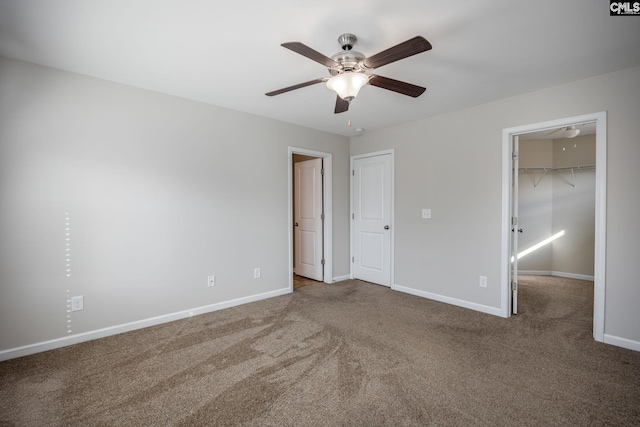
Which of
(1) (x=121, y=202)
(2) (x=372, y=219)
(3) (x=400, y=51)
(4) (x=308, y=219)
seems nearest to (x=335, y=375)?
(3) (x=400, y=51)

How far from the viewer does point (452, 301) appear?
372 centimetres

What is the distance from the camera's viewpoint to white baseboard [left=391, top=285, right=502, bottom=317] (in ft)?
11.1

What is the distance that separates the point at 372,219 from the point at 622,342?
2.95 meters

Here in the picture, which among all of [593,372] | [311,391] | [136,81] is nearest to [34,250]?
[136,81]

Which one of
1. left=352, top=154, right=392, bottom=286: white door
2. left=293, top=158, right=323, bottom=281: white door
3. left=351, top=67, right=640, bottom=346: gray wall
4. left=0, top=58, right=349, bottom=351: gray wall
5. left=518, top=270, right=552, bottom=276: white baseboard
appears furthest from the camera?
left=518, top=270, right=552, bottom=276: white baseboard

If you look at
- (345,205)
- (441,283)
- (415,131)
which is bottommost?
(441,283)

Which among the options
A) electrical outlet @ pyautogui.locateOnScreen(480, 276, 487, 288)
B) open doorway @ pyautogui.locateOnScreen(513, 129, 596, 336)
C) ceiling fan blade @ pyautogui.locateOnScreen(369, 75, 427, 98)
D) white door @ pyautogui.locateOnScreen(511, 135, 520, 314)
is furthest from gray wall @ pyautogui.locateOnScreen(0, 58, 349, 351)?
open doorway @ pyautogui.locateOnScreen(513, 129, 596, 336)

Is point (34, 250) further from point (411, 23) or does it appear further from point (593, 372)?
point (593, 372)

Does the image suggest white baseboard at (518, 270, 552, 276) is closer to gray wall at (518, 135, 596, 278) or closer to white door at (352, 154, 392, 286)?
gray wall at (518, 135, 596, 278)

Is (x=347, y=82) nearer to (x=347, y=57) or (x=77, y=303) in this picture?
(x=347, y=57)

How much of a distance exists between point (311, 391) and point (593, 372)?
81.8 inches

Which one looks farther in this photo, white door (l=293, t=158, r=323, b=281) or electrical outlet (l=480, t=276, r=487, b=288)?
white door (l=293, t=158, r=323, b=281)

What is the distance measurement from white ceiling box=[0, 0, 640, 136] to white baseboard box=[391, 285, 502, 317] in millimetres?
2364

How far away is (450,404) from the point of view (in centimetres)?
185
